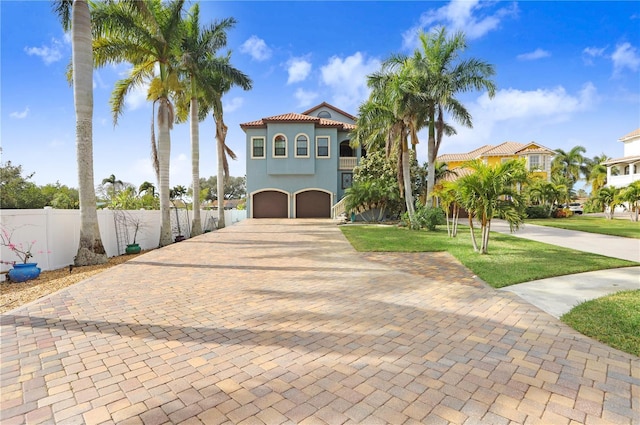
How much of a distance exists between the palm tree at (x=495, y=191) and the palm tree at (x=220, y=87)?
13.9 m

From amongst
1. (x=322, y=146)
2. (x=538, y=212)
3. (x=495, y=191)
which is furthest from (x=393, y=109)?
(x=538, y=212)

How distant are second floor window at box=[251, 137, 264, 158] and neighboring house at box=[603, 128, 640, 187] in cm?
3687

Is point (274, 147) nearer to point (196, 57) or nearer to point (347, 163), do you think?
point (347, 163)

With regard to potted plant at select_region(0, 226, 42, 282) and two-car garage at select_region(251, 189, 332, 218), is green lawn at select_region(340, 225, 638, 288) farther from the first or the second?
two-car garage at select_region(251, 189, 332, 218)

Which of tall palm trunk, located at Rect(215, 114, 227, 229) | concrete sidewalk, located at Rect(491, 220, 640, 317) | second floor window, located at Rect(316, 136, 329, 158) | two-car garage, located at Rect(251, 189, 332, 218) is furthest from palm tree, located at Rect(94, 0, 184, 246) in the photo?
second floor window, located at Rect(316, 136, 329, 158)

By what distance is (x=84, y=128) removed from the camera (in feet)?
30.5

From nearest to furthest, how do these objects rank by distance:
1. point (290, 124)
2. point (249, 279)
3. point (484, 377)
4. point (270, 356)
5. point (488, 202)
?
point (484, 377)
point (270, 356)
point (249, 279)
point (488, 202)
point (290, 124)

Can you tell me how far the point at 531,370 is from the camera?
3.05 m

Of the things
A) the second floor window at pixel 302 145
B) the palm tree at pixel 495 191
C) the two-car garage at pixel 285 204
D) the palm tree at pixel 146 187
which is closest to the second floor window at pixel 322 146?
the second floor window at pixel 302 145

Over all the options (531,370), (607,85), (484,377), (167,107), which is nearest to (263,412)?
(484,377)

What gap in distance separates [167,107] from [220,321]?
13231 millimetres

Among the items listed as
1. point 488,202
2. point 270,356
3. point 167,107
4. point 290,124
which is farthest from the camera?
point 290,124

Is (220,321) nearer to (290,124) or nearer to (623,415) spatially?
(623,415)

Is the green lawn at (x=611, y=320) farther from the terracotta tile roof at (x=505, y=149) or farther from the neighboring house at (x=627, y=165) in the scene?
the neighboring house at (x=627, y=165)
